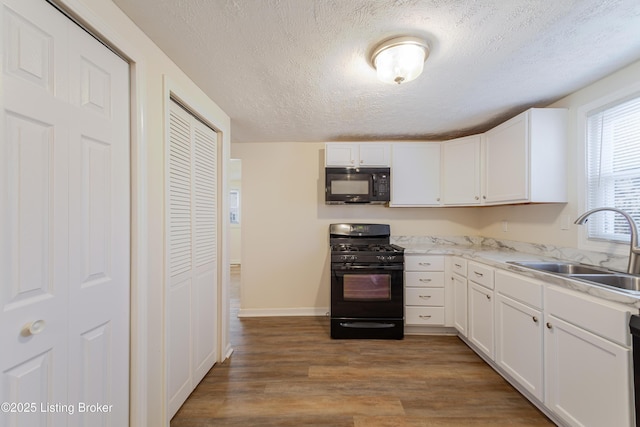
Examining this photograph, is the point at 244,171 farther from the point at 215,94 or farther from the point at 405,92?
the point at 405,92

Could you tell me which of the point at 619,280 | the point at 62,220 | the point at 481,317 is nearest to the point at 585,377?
the point at 619,280

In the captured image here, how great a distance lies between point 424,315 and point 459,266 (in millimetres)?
637

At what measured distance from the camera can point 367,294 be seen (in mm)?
2510

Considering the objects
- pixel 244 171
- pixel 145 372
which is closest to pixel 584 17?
pixel 145 372

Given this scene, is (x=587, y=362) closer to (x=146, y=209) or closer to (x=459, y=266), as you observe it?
(x=459, y=266)

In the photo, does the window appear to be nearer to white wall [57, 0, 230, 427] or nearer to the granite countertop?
the granite countertop

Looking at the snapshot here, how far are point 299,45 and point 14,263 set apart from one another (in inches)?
58.8

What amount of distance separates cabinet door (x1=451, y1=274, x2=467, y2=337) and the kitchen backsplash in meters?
0.65

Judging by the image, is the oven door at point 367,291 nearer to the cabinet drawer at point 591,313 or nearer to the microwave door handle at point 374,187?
the microwave door handle at point 374,187

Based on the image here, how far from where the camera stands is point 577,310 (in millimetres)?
1299

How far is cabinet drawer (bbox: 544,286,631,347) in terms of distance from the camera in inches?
43.5

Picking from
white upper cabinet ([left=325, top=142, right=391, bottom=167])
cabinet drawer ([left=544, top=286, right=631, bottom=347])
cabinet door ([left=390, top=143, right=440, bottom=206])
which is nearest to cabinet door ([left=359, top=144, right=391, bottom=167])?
white upper cabinet ([left=325, top=142, right=391, bottom=167])

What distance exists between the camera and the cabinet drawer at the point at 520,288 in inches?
60.8

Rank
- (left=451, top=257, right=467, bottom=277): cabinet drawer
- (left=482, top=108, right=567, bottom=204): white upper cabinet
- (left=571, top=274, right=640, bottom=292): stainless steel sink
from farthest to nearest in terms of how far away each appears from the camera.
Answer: (left=451, top=257, right=467, bottom=277): cabinet drawer → (left=482, top=108, right=567, bottom=204): white upper cabinet → (left=571, top=274, right=640, bottom=292): stainless steel sink
